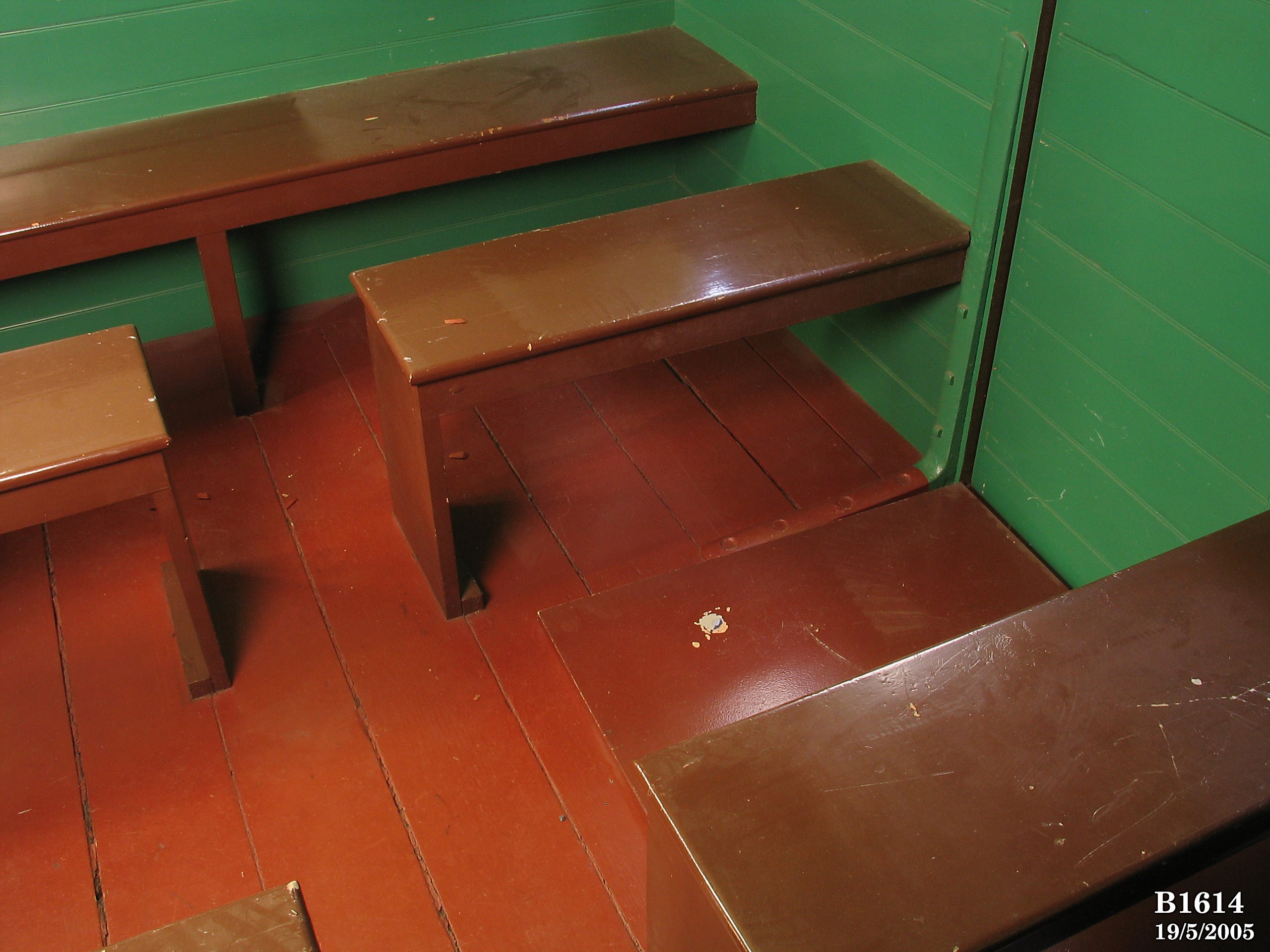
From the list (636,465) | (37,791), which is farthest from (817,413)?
(37,791)

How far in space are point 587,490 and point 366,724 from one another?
29.8 inches

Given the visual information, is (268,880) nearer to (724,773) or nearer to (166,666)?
(166,666)

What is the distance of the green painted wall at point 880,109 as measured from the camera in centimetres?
208

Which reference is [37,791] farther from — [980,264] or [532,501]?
[980,264]

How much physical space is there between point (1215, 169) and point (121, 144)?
226cm

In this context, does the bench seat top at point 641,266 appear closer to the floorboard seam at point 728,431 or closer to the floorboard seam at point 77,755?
the floorboard seam at point 728,431

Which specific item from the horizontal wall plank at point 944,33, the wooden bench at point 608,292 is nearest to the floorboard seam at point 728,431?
the wooden bench at point 608,292

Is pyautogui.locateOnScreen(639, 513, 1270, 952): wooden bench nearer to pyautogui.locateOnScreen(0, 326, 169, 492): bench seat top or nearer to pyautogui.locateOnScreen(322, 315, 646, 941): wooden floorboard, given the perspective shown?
pyautogui.locateOnScreen(322, 315, 646, 941): wooden floorboard

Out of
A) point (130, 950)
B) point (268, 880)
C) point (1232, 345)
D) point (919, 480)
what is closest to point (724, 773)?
point (130, 950)

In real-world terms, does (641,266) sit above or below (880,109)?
below

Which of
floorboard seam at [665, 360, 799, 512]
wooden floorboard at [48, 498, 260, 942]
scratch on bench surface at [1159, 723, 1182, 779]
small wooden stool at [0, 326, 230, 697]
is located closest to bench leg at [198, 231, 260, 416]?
wooden floorboard at [48, 498, 260, 942]

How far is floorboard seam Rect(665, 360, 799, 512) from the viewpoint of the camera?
2486 millimetres

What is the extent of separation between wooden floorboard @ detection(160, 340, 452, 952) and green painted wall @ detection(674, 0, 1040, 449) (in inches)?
55.0

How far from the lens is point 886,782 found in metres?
1.17
